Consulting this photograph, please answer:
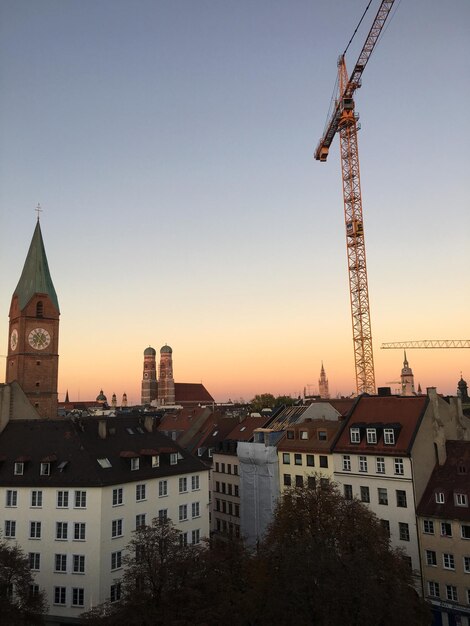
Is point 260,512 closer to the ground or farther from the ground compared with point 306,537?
closer to the ground

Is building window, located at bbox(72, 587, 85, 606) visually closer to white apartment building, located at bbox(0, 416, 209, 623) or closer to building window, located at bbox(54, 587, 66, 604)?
white apartment building, located at bbox(0, 416, 209, 623)

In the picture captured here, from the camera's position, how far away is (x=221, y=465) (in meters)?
74.3

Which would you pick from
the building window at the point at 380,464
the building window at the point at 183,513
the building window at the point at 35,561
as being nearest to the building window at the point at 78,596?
the building window at the point at 35,561

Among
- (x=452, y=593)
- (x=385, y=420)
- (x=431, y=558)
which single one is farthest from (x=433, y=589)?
(x=385, y=420)

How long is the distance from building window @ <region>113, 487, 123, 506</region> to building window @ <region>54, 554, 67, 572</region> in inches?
232

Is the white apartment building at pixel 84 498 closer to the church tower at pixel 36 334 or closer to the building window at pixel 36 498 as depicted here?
the building window at pixel 36 498

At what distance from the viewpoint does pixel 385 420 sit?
54.6 m

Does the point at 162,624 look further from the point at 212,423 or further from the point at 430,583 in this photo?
the point at 212,423

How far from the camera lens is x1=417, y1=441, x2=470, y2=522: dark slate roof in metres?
44.9

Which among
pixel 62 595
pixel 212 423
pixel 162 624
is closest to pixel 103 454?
pixel 62 595

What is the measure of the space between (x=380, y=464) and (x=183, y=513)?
2068 centimetres

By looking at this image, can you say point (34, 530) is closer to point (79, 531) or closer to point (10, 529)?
point (10, 529)

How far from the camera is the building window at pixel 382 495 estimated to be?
5022 centimetres

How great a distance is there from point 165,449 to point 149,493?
5517 millimetres
